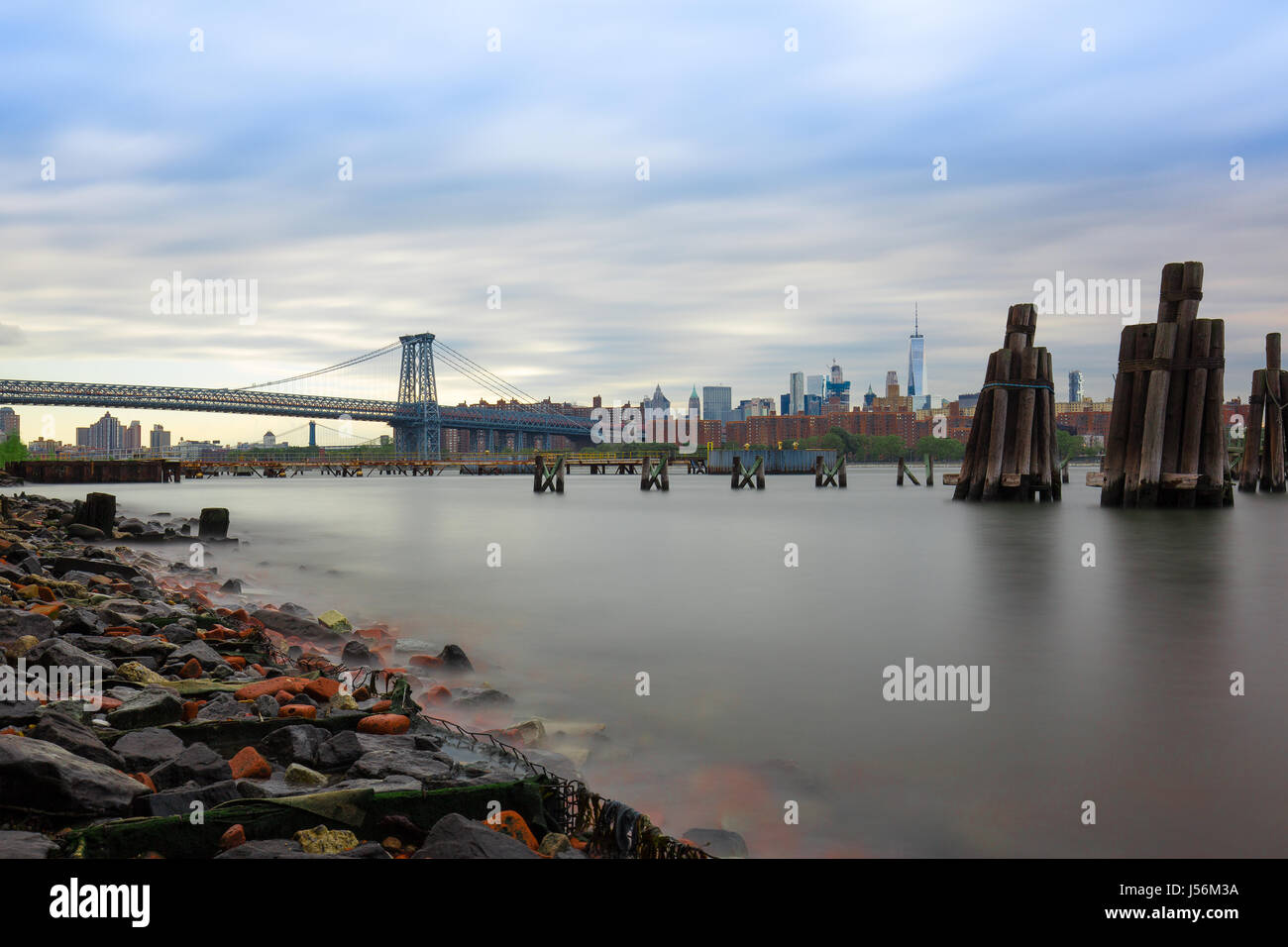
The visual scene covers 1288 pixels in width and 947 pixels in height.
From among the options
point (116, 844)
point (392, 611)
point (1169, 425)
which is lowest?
point (392, 611)

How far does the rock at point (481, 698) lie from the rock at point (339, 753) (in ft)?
9.88

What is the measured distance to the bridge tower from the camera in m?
139

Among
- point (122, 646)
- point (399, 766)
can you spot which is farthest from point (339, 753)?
point (122, 646)

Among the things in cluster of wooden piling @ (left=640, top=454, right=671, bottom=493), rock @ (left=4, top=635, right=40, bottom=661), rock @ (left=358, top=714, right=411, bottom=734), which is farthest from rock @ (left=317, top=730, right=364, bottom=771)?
cluster of wooden piling @ (left=640, top=454, right=671, bottom=493)

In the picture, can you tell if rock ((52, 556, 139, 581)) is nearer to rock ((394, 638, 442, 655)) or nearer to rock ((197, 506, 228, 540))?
rock ((394, 638, 442, 655))

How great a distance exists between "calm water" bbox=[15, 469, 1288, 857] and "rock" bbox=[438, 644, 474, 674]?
0.26 meters

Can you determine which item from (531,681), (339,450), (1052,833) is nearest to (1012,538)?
(531,681)

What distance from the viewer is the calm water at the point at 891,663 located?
19.5ft

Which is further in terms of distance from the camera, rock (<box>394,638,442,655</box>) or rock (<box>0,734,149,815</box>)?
rock (<box>394,638,442,655</box>)

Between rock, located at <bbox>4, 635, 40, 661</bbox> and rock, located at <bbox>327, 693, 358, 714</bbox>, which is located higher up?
rock, located at <bbox>4, 635, 40, 661</bbox>

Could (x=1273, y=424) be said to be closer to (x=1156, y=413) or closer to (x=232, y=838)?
(x=1156, y=413)

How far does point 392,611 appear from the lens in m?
15.6
